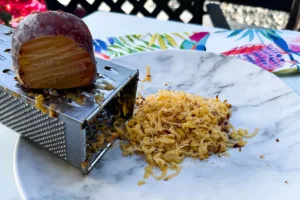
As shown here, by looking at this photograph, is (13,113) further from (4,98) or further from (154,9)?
(154,9)

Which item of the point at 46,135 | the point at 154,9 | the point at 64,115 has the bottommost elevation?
the point at 154,9

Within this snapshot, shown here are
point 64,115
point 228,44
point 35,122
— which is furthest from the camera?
point 228,44

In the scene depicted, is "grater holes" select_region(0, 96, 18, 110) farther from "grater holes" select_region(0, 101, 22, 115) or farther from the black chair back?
the black chair back

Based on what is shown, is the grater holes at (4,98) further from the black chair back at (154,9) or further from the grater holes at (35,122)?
the black chair back at (154,9)

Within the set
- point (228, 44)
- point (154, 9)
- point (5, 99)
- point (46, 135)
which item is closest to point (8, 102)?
point (5, 99)

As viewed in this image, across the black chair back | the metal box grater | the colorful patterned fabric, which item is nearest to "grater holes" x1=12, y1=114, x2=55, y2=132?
the metal box grater

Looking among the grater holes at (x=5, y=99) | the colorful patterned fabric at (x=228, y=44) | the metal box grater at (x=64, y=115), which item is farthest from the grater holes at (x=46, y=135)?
the colorful patterned fabric at (x=228, y=44)
